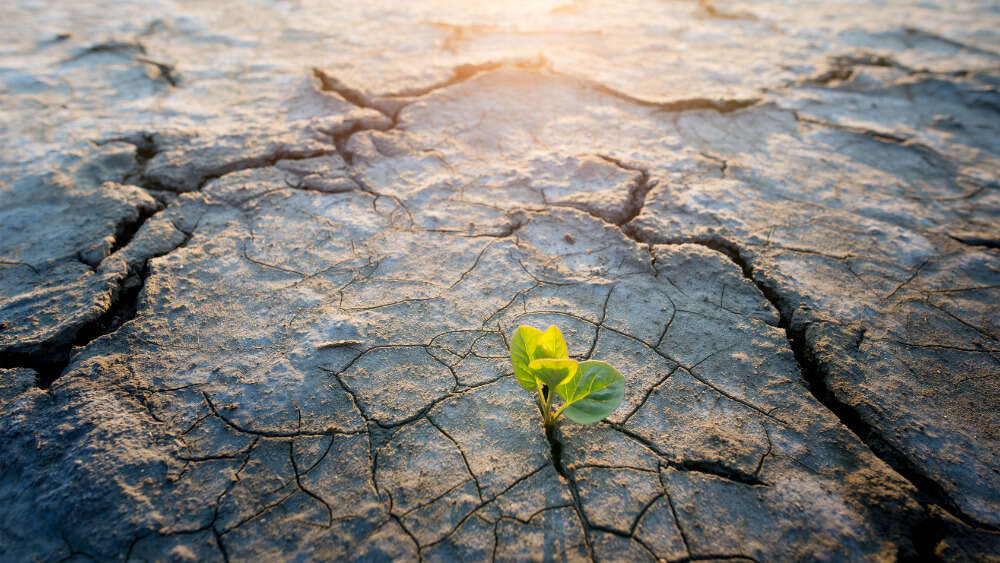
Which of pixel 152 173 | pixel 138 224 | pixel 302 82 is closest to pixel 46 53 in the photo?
pixel 302 82

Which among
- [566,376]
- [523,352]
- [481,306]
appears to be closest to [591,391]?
[566,376]

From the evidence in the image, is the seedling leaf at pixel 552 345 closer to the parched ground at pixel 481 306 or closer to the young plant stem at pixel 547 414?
the young plant stem at pixel 547 414

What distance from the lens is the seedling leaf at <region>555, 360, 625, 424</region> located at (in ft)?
4.11

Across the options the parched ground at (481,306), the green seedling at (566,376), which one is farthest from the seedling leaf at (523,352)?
the parched ground at (481,306)

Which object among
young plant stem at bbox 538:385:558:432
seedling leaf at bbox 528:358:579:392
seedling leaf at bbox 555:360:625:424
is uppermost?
seedling leaf at bbox 528:358:579:392

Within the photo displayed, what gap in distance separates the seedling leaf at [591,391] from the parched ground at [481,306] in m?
0.13

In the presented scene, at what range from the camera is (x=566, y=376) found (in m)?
1.25

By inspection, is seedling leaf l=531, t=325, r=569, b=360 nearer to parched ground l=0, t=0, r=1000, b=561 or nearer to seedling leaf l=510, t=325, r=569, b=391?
seedling leaf l=510, t=325, r=569, b=391

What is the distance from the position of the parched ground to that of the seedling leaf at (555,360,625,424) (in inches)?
5.2

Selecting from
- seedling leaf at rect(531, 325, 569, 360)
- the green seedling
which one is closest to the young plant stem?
the green seedling

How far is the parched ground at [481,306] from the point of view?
3.93 ft

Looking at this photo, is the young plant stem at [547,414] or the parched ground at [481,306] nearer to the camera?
the parched ground at [481,306]

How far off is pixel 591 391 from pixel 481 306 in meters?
0.57

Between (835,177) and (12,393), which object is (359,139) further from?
(835,177)
